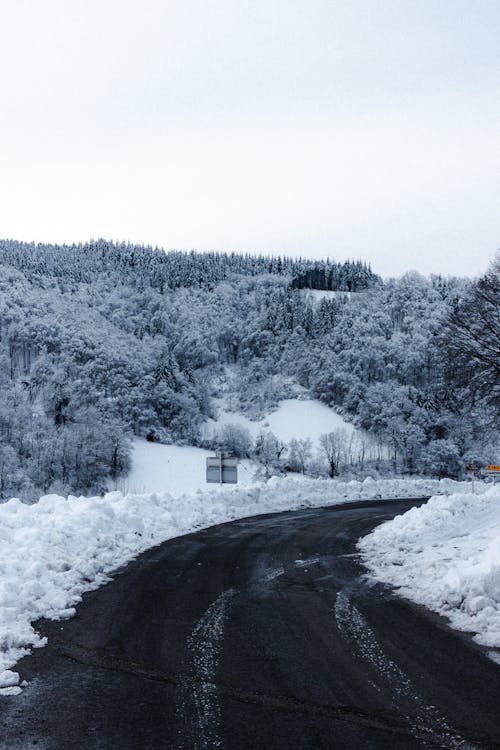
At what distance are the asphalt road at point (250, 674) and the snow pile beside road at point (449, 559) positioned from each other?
19.1 inches

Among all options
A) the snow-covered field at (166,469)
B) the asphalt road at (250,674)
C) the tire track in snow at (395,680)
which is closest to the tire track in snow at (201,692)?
the asphalt road at (250,674)

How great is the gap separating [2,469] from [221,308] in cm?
11836

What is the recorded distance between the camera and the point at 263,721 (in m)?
4.91

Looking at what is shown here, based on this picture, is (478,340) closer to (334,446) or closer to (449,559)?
(449,559)

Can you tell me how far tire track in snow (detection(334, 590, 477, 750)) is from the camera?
4.70 meters

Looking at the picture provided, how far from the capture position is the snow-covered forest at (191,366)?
93.9 meters

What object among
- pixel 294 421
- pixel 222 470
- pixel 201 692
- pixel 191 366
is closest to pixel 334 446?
pixel 294 421

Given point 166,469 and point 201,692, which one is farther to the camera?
point 166,469

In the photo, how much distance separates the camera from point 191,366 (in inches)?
6088

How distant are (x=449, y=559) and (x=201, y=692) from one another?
7916 millimetres

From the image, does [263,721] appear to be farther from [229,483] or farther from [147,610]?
[229,483]

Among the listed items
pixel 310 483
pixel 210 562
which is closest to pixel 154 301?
pixel 310 483

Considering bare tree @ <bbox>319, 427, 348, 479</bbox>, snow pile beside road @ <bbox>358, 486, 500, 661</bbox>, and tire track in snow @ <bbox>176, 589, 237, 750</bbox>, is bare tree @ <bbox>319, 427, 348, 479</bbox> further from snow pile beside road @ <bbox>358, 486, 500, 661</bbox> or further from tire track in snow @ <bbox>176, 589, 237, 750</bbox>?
tire track in snow @ <bbox>176, 589, 237, 750</bbox>

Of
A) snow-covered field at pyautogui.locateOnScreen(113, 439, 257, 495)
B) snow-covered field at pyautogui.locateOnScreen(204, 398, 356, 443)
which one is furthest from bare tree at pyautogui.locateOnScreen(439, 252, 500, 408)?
snow-covered field at pyautogui.locateOnScreen(204, 398, 356, 443)
